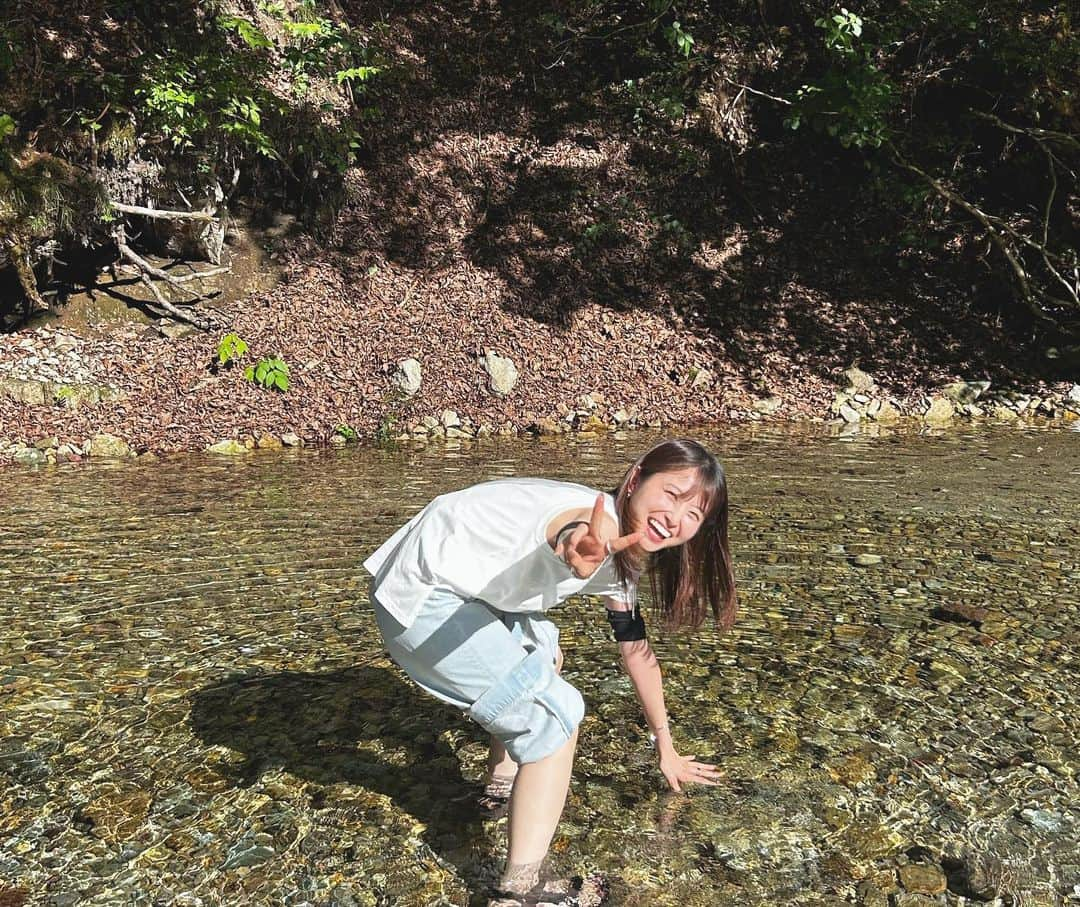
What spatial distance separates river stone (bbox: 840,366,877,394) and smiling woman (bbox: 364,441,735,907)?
9621 millimetres

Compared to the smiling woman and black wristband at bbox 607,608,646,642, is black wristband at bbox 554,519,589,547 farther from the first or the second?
black wristband at bbox 607,608,646,642

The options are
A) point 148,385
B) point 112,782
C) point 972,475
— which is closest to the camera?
point 112,782

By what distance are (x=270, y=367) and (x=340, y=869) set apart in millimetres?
8610

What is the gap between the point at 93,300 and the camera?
429 inches

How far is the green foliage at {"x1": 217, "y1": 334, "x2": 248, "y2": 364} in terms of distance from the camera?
10531 millimetres

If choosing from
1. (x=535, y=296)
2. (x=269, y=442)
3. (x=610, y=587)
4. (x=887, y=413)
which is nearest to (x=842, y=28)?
(x=887, y=413)

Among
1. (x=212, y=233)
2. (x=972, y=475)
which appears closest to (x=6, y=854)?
(x=972, y=475)

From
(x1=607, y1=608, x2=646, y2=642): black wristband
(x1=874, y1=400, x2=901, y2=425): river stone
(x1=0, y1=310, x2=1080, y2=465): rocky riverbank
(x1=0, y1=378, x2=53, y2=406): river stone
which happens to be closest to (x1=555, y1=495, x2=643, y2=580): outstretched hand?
(x1=607, y1=608, x2=646, y2=642): black wristband

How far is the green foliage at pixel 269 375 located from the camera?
10.4 meters

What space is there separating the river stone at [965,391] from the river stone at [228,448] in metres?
8.39

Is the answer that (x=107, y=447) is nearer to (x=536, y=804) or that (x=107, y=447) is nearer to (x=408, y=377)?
(x=408, y=377)

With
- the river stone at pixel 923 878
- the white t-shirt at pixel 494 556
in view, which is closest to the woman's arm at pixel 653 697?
the white t-shirt at pixel 494 556

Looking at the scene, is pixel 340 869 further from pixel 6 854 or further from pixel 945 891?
pixel 945 891

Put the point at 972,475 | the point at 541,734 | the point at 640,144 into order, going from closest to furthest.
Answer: the point at 541,734 < the point at 972,475 < the point at 640,144
